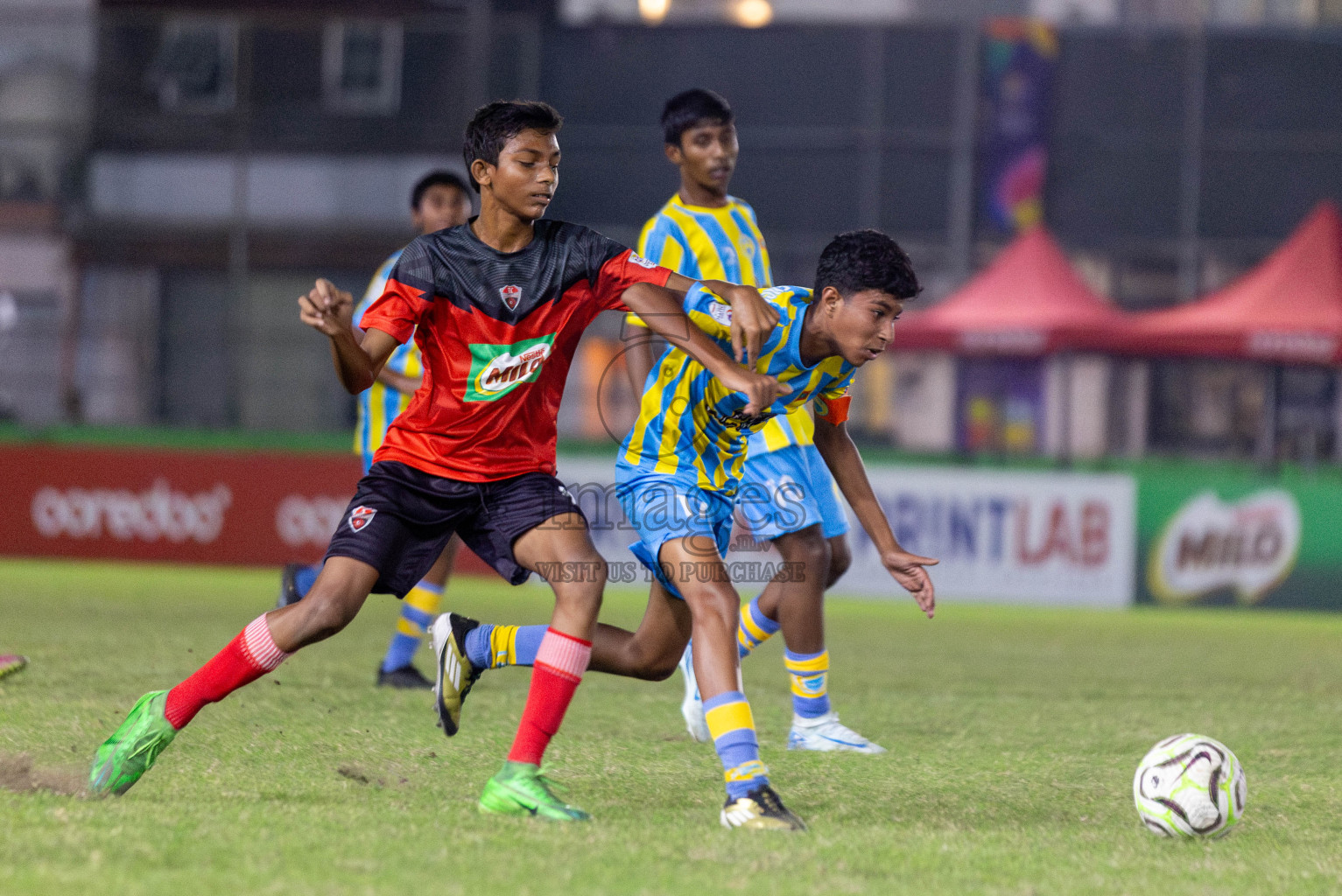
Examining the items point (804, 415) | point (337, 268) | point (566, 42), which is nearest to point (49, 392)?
point (337, 268)

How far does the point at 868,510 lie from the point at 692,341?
924 millimetres

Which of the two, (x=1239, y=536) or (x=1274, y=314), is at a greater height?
(x=1274, y=314)

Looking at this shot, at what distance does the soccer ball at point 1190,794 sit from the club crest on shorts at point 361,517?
2197mm

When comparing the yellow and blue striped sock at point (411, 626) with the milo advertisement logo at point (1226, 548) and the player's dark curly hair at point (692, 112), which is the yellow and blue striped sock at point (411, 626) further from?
the milo advertisement logo at point (1226, 548)

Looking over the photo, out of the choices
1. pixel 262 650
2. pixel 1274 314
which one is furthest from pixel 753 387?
pixel 1274 314

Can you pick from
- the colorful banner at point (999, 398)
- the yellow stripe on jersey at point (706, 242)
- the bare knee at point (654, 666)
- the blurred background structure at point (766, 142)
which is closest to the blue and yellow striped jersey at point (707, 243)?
the yellow stripe on jersey at point (706, 242)

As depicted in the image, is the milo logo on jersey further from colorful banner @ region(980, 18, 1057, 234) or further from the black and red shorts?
colorful banner @ region(980, 18, 1057, 234)

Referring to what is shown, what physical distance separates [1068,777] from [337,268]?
55.2 ft

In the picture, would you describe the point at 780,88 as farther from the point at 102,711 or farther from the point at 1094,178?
the point at 102,711

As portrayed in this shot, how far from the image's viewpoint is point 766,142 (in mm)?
20547

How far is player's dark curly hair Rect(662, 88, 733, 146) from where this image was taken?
19.7ft

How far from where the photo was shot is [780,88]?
20.6 m

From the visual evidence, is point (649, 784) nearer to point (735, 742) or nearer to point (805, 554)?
point (735, 742)

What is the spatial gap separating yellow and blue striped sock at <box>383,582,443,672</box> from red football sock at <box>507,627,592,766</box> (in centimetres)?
291
